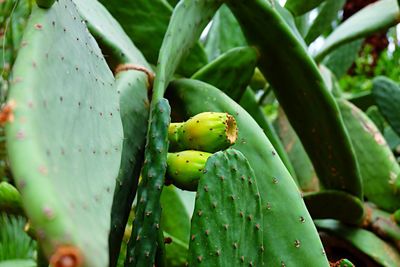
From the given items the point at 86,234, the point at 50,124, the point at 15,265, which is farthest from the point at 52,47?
the point at 15,265

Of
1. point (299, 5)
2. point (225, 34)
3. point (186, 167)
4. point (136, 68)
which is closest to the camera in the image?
point (186, 167)

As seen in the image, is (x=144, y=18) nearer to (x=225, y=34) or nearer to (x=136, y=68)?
(x=136, y=68)

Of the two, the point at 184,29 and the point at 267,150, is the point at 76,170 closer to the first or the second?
the point at 267,150

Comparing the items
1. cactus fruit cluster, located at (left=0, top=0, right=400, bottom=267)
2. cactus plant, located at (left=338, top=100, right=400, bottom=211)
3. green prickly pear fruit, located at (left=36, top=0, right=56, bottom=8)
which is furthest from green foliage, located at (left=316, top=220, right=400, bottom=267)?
green prickly pear fruit, located at (left=36, top=0, right=56, bottom=8)

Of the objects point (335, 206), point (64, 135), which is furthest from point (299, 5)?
point (64, 135)

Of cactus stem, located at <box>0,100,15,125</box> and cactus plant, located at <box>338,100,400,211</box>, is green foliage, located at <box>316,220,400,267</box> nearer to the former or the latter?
cactus plant, located at <box>338,100,400,211</box>

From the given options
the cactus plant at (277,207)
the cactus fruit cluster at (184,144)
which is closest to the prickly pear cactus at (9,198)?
the cactus fruit cluster at (184,144)

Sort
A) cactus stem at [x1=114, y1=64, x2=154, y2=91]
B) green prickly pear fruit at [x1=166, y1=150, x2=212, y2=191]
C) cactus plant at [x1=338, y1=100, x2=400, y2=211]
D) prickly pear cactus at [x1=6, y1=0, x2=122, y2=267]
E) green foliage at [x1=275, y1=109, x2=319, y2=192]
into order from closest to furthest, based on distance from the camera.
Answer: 1. prickly pear cactus at [x1=6, y1=0, x2=122, y2=267]
2. green prickly pear fruit at [x1=166, y1=150, x2=212, y2=191]
3. cactus stem at [x1=114, y1=64, x2=154, y2=91]
4. cactus plant at [x1=338, y1=100, x2=400, y2=211]
5. green foliage at [x1=275, y1=109, x2=319, y2=192]
